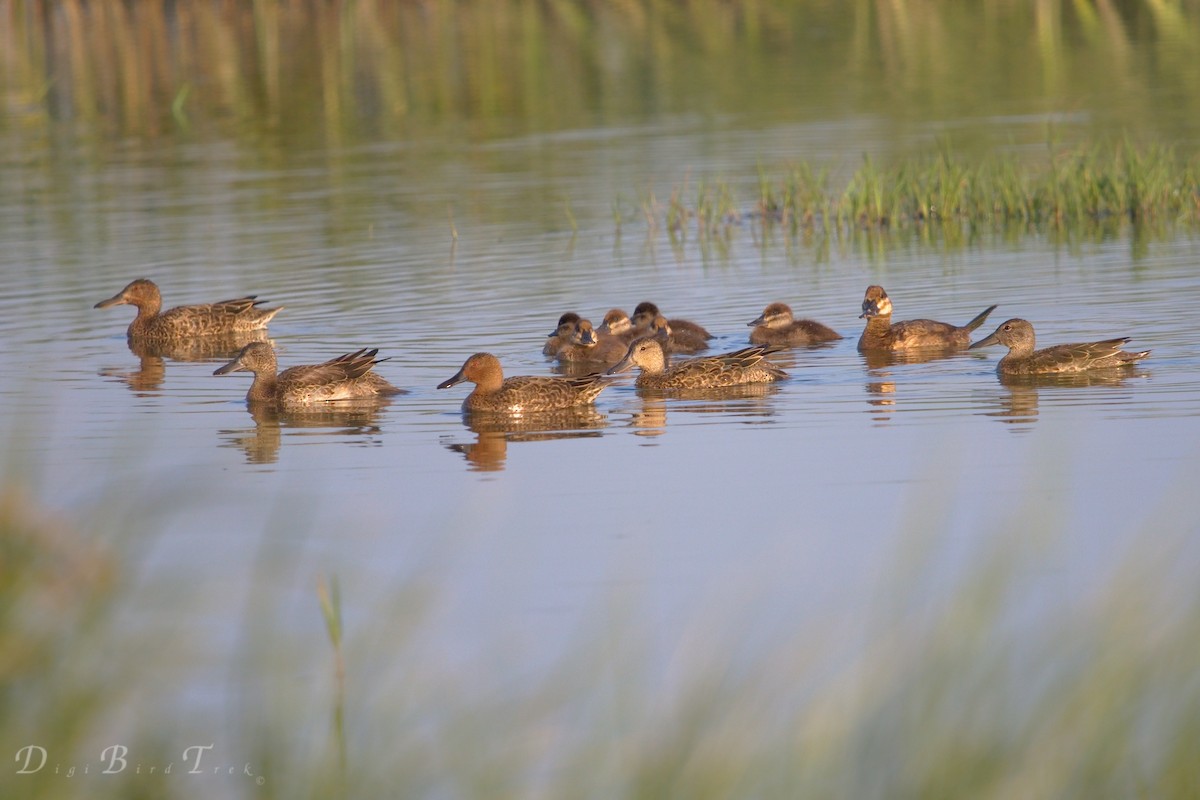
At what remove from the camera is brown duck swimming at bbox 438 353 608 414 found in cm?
1258

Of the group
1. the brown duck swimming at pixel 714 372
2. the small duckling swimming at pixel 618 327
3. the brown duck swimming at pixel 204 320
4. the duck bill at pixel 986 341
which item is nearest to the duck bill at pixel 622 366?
the brown duck swimming at pixel 714 372

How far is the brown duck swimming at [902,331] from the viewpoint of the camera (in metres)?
14.3

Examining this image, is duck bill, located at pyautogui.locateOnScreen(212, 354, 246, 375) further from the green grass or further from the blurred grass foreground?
the blurred grass foreground

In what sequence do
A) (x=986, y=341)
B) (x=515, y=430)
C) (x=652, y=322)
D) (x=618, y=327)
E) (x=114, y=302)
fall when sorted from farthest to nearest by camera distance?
(x=114, y=302) < (x=618, y=327) < (x=652, y=322) < (x=986, y=341) < (x=515, y=430)

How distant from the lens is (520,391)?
12.6 metres

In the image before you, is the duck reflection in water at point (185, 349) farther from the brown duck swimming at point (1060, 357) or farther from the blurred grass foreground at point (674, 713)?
the blurred grass foreground at point (674, 713)

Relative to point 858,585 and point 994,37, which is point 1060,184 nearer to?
point 858,585

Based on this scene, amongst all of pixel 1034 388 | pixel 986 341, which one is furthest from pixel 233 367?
pixel 1034 388

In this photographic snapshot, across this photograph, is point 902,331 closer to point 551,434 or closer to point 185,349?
point 551,434

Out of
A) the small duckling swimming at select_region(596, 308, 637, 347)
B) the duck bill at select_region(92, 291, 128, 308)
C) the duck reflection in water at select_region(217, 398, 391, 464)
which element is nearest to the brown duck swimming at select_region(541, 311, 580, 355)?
the small duckling swimming at select_region(596, 308, 637, 347)

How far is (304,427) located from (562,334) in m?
2.95

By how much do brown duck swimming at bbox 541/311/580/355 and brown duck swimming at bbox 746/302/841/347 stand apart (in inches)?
55.5

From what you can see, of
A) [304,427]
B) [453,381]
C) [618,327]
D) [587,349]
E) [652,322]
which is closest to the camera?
[304,427]

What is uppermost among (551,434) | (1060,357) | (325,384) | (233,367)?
(233,367)
